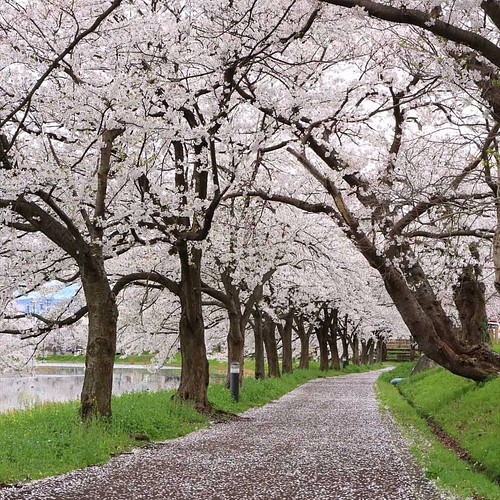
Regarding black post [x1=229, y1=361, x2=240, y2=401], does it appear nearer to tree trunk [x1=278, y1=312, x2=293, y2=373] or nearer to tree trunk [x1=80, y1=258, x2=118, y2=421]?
tree trunk [x1=80, y1=258, x2=118, y2=421]

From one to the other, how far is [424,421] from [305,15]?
1113cm

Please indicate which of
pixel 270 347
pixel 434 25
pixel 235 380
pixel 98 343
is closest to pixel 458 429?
pixel 98 343

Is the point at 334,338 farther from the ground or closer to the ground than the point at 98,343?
farther from the ground

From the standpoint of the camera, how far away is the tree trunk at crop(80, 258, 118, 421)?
1261 cm

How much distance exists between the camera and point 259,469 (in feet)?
33.1

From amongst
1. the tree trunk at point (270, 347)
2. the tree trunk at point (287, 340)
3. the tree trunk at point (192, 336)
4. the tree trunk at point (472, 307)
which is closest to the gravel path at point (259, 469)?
the tree trunk at point (192, 336)

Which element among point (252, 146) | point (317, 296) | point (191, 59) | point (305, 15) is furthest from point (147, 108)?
point (317, 296)

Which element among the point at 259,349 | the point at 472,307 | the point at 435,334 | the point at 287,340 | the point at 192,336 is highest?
the point at 287,340

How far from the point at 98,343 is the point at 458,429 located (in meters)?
7.71

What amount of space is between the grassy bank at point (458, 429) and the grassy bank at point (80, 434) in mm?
5109

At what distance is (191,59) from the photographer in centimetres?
1269

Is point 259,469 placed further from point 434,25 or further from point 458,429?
point 434,25

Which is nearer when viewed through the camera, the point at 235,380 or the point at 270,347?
the point at 235,380

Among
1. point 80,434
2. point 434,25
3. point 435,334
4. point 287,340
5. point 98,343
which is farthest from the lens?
point 287,340
